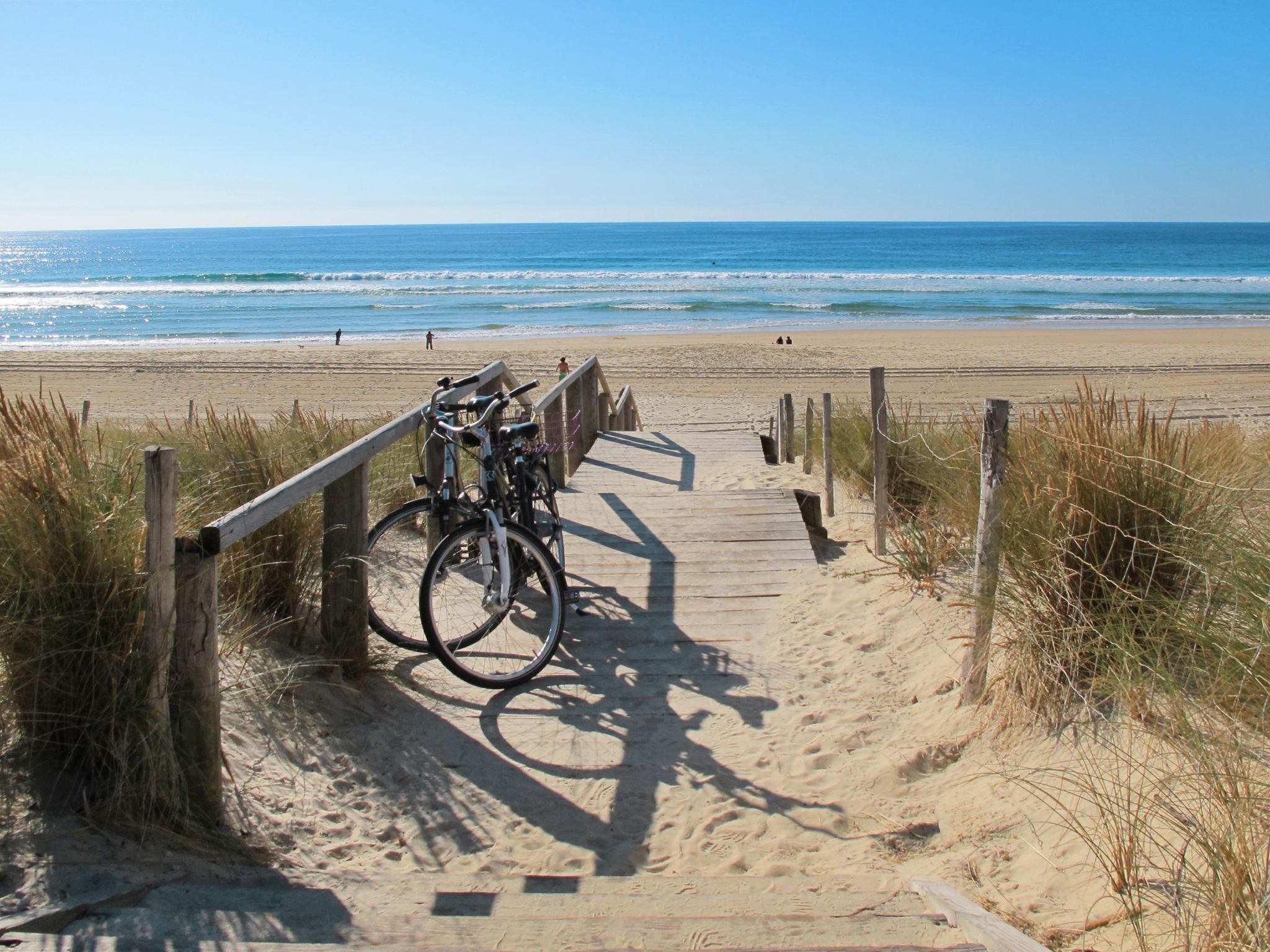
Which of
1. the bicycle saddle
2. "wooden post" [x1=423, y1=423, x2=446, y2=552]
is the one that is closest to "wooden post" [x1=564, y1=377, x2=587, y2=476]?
"wooden post" [x1=423, y1=423, x2=446, y2=552]

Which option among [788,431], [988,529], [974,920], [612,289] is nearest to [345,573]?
[988,529]

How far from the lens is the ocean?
35.4 metres

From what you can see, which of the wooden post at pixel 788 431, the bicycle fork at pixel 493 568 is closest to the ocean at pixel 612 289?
the wooden post at pixel 788 431

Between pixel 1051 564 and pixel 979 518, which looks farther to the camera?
pixel 979 518

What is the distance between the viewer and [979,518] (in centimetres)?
370

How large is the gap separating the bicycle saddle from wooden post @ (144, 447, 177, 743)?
6.50 feet

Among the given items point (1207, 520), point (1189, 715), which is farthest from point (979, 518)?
point (1189, 715)

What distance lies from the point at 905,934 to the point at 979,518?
6.14 feet

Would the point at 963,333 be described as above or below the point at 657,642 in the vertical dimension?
above

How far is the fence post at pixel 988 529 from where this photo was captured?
143 inches

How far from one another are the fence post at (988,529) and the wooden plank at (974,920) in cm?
125

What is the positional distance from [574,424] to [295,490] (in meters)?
5.70

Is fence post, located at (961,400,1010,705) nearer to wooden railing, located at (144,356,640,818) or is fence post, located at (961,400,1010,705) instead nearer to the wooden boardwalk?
the wooden boardwalk

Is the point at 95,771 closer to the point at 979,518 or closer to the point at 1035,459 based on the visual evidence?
the point at 979,518
